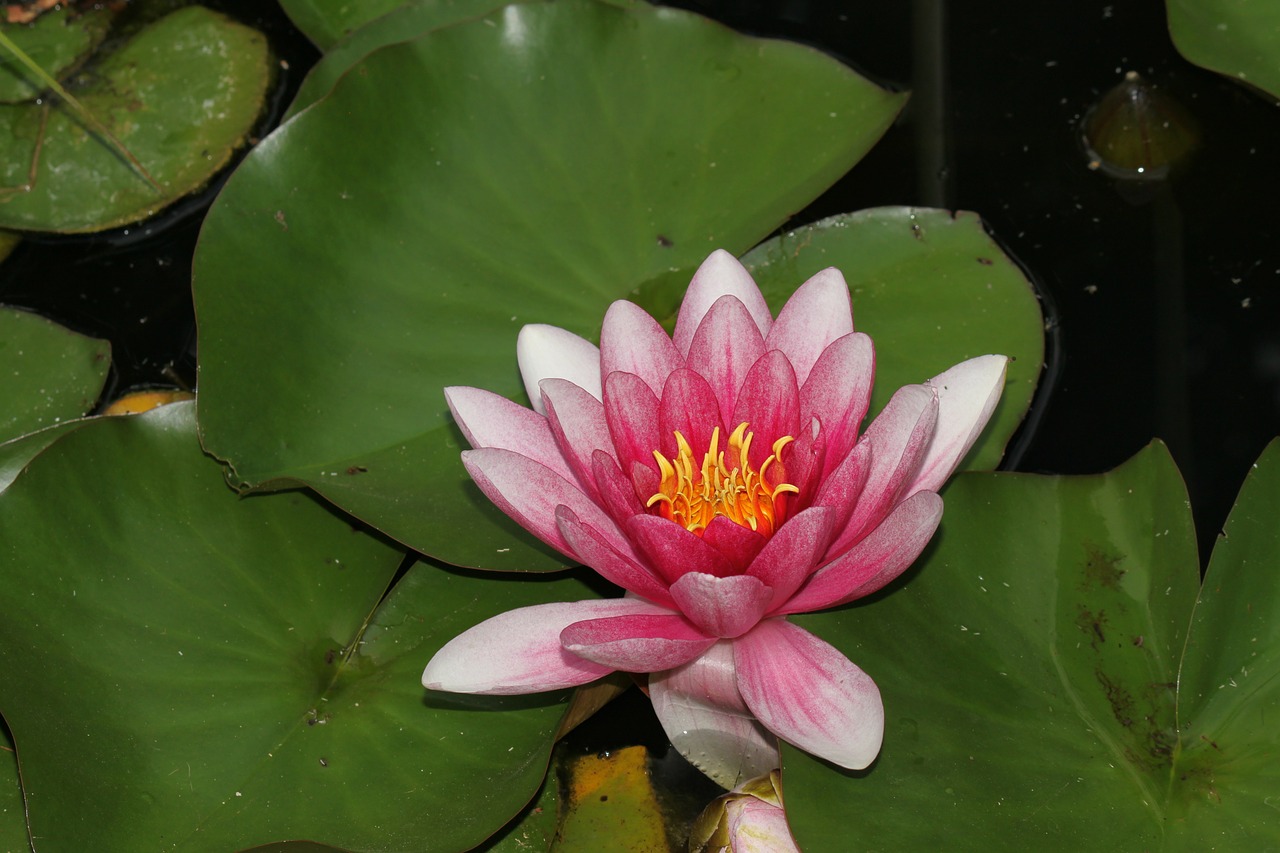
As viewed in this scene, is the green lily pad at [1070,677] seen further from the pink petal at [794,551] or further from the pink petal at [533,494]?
the pink petal at [533,494]

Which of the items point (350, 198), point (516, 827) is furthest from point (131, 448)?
point (516, 827)

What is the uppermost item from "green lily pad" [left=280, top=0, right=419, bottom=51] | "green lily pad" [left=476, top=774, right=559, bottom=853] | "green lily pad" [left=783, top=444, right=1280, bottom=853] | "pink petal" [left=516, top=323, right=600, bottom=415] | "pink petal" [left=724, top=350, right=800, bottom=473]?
"green lily pad" [left=280, top=0, right=419, bottom=51]

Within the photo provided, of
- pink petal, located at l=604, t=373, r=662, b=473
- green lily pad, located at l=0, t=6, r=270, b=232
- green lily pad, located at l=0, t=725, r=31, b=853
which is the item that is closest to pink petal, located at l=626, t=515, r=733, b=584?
pink petal, located at l=604, t=373, r=662, b=473

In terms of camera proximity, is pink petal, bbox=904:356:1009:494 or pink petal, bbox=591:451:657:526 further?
pink petal, bbox=904:356:1009:494

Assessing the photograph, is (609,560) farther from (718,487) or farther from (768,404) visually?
(768,404)

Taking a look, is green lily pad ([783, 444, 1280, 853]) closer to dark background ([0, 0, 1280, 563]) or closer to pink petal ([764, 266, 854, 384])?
pink petal ([764, 266, 854, 384])

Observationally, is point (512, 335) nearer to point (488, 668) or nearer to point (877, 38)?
point (488, 668)
